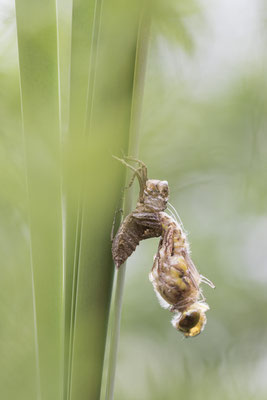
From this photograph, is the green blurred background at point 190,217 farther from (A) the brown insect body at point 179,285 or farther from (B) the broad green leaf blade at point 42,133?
(A) the brown insect body at point 179,285

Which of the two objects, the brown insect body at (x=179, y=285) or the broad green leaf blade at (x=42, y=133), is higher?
the broad green leaf blade at (x=42, y=133)

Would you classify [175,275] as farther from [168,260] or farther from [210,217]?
[210,217]

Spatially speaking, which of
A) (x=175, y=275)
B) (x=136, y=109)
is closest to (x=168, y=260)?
(x=175, y=275)

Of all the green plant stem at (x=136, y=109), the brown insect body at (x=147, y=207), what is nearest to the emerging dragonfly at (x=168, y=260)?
the brown insect body at (x=147, y=207)

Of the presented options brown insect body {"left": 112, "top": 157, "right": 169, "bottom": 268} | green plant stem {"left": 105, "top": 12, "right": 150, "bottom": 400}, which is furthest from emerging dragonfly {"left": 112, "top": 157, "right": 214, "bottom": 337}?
green plant stem {"left": 105, "top": 12, "right": 150, "bottom": 400}

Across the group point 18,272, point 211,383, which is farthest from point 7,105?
point 211,383

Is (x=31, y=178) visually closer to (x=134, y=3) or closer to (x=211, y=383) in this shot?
(x=134, y=3)
